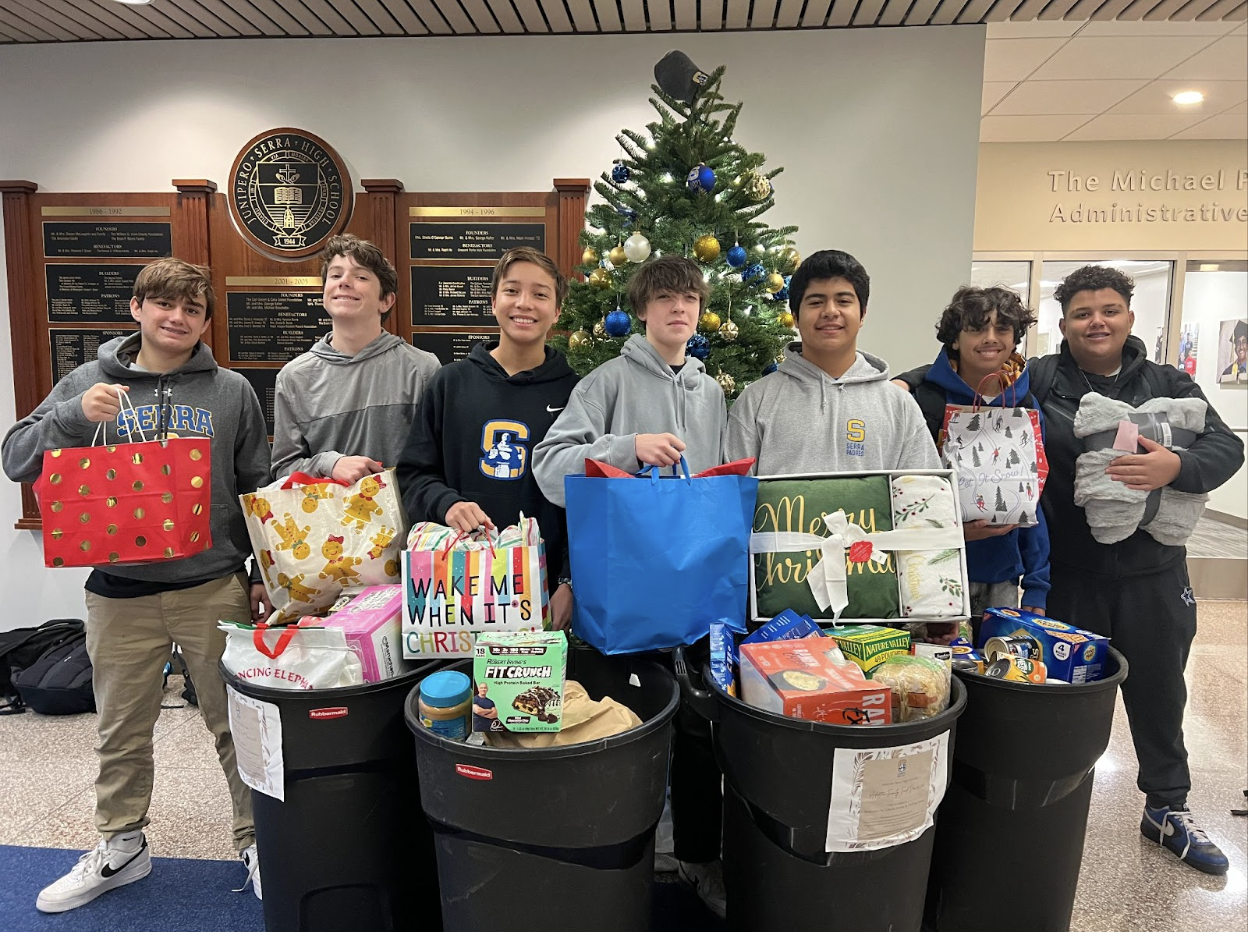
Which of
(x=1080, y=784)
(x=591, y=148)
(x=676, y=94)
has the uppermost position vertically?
(x=591, y=148)

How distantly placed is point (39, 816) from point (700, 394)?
2526 millimetres

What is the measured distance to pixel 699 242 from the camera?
234 cm

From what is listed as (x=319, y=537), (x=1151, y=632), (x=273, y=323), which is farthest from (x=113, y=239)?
(x=1151, y=632)

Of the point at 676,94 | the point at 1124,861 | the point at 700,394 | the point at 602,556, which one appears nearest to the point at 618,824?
the point at 602,556

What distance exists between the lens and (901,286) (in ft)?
12.0

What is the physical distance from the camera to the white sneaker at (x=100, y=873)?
6.23 ft

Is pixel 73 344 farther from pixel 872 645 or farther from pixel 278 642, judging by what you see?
pixel 872 645

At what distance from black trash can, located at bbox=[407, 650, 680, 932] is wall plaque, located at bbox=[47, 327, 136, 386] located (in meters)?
3.59

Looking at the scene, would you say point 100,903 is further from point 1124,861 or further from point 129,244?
point 129,244

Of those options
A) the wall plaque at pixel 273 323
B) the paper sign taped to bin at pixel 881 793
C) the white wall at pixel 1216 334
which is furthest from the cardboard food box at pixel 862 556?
the white wall at pixel 1216 334

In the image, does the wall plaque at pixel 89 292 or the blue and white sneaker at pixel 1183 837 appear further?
the wall plaque at pixel 89 292

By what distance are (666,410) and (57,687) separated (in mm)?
3062

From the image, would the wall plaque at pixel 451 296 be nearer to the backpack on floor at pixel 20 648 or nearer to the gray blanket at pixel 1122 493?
the backpack on floor at pixel 20 648

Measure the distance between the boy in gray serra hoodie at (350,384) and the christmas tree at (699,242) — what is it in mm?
670
